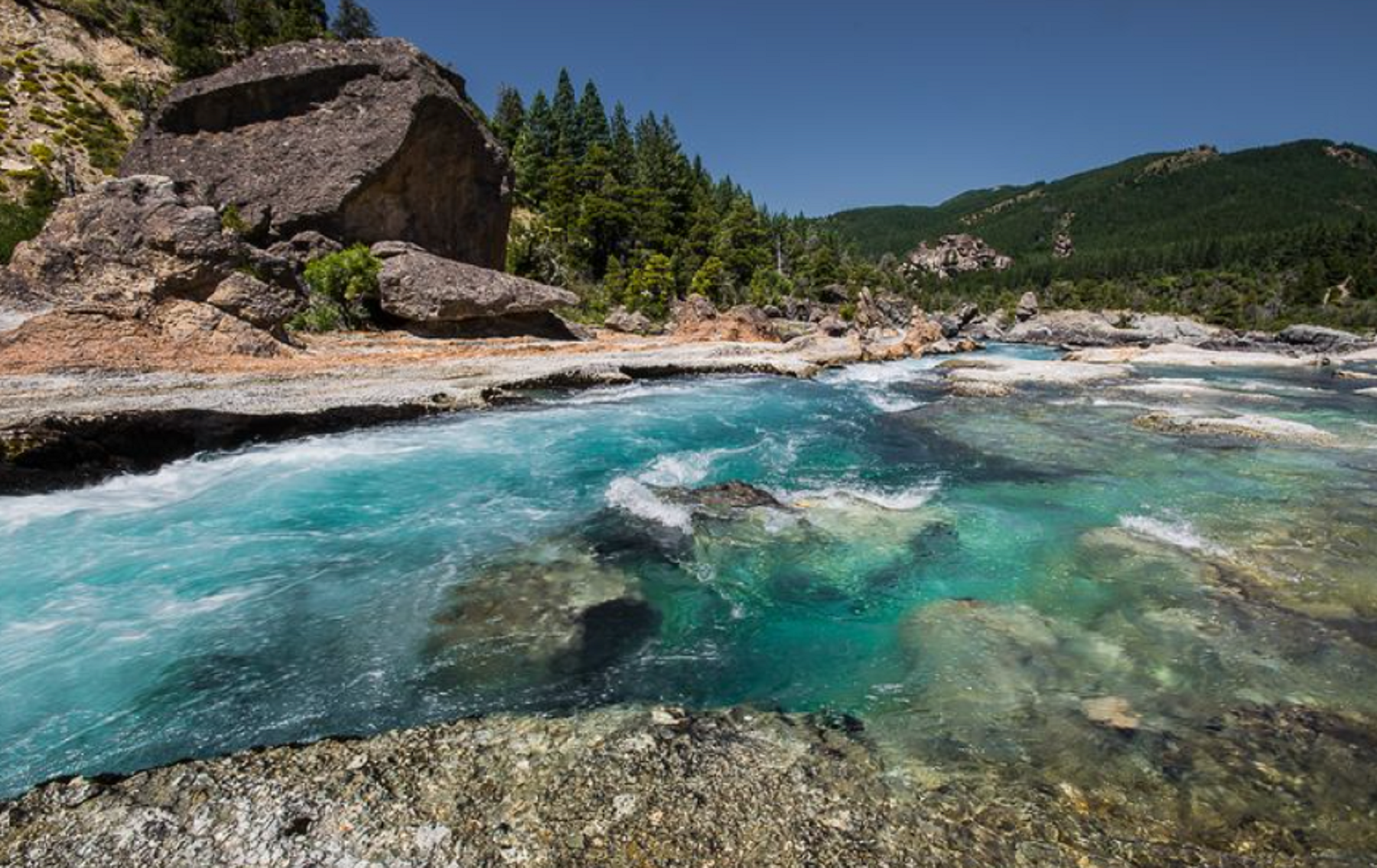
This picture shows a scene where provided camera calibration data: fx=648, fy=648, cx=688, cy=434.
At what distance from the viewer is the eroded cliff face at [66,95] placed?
35031mm

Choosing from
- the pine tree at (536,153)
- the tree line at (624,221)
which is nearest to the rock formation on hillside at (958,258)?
the tree line at (624,221)

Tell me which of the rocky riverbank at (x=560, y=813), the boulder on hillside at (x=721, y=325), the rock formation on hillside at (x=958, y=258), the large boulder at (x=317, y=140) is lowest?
the rocky riverbank at (x=560, y=813)

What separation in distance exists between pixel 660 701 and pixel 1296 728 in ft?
14.3

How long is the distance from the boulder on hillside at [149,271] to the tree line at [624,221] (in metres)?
23.3

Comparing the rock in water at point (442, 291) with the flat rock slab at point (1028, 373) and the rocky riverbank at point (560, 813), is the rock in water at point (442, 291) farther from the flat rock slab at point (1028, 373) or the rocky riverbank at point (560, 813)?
the rocky riverbank at point (560, 813)

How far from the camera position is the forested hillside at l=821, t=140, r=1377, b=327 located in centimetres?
9062

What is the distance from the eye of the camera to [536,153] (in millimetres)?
68250

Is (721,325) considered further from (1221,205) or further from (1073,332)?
(1221,205)

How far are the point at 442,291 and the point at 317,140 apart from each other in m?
11.5

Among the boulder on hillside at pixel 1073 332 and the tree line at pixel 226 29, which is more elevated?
the tree line at pixel 226 29

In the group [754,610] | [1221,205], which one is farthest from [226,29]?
[1221,205]

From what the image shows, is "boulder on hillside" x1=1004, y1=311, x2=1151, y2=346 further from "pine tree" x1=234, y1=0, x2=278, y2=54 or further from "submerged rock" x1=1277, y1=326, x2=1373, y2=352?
"pine tree" x1=234, y1=0, x2=278, y2=54

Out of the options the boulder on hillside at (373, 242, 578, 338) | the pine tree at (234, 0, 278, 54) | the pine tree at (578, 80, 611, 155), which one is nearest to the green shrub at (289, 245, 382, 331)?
the boulder on hillside at (373, 242, 578, 338)

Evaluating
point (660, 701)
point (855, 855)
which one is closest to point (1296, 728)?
point (855, 855)
